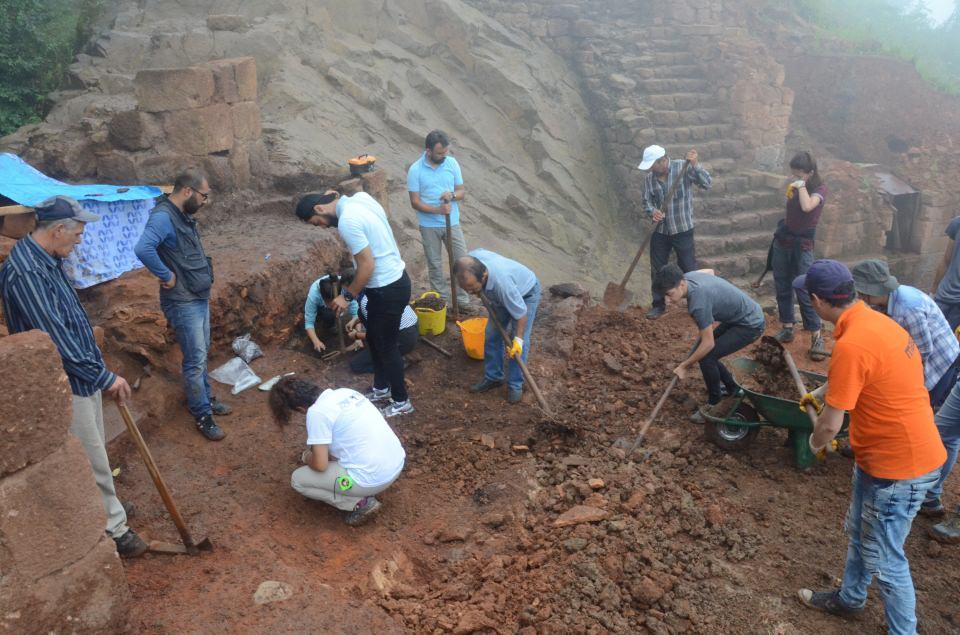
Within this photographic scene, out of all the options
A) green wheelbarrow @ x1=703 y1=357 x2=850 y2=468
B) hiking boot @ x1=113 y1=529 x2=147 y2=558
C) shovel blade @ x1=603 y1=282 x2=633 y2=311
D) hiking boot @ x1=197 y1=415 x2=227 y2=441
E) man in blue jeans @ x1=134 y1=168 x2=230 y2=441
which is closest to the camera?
hiking boot @ x1=113 y1=529 x2=147 y2=558

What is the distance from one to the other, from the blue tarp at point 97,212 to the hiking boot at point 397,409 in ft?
8.55

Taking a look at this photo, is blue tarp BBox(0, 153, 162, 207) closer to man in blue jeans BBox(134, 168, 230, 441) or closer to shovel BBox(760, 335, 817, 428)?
man in blue jeans BBox(134, 168, 230, 441)

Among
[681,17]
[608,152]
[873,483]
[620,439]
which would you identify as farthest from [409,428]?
[681,17]

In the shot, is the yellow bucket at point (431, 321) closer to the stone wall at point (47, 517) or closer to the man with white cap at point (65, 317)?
the man with white cap at point (65, 317)

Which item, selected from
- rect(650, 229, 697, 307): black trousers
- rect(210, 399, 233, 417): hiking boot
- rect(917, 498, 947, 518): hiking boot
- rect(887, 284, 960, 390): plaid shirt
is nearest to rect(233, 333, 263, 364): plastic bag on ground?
rect(210, 399, 233, 417): hiking boot

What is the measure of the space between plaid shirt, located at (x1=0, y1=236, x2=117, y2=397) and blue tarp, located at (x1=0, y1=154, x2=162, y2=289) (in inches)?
91.7

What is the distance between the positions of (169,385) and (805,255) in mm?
5891

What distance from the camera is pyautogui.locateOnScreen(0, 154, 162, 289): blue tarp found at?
5.52 meters

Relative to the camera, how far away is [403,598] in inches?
145

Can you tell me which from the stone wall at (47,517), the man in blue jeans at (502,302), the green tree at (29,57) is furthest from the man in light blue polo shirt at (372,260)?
the green tree at (29,57)

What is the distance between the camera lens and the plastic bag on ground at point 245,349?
235 inches

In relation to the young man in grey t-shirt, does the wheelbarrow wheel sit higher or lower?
lower

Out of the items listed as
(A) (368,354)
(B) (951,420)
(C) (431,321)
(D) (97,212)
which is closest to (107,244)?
(D) (97,212)

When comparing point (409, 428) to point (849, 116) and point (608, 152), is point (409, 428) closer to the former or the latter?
point (608, 152)
